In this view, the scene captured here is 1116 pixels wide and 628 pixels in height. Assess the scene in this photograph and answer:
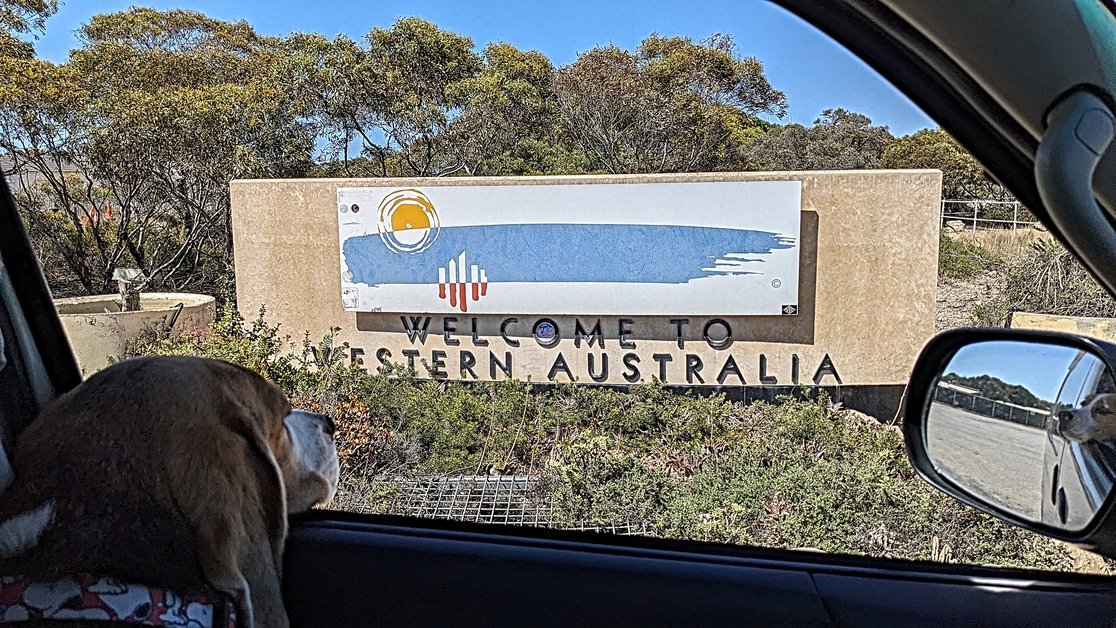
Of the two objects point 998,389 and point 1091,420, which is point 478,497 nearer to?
point 998,389

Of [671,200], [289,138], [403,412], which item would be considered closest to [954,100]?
[403,412]

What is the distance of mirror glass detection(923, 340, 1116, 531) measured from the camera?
1.09m

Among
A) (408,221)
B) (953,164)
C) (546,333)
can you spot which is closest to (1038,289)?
(953,164)

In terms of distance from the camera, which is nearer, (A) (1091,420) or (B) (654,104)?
(A) (1091,420)

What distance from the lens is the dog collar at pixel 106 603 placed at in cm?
108

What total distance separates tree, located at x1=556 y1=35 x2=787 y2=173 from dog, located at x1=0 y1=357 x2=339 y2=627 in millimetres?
6723

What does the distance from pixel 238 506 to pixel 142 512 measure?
117 mm

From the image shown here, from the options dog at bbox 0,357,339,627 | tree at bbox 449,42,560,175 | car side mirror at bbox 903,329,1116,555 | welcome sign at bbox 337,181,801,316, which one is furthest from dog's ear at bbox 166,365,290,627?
tree at bbox 449,42,560,175

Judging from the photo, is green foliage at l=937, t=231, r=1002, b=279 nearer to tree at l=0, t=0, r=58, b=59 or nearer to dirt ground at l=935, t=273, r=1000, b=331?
dirt ground at l=935, t=273, r=1000, b=331

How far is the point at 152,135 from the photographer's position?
321 inches

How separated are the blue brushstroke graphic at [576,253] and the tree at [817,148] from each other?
624 mm

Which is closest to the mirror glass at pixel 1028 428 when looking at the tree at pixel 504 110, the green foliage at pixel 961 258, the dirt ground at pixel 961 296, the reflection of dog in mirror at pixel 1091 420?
the reflection of dog in mirror at pixel 1091 420

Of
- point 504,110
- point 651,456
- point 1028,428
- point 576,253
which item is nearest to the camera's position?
point 1028,428

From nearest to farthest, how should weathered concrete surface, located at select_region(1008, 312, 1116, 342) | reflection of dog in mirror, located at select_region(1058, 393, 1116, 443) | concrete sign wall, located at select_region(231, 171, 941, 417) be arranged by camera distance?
reflection of dog in mirror, located at select_region(1058, 393, 1116, 443), weathered concrete surface, located at select_region(1008, 312, 1116, 342), concrete sign wall, located at select_region(231, 171, 941, 417)
